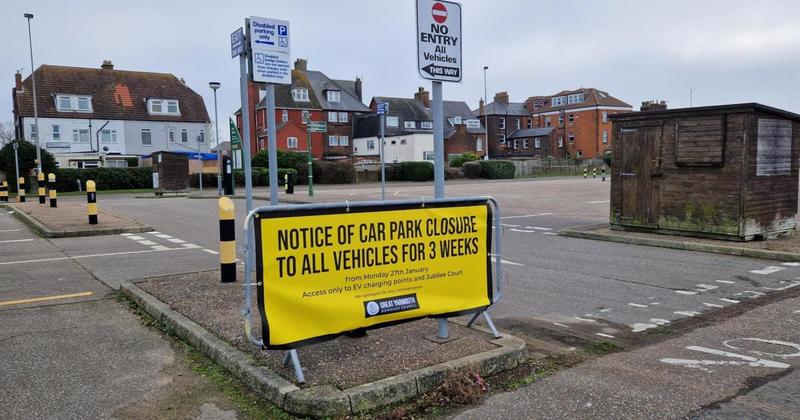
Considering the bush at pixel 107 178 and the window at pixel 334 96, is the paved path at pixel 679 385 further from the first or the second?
the window at pixel 334 96

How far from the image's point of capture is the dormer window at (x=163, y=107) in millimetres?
56719

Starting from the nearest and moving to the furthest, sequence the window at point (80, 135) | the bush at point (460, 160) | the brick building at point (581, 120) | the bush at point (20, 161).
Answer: the bush at point (20, 161)
the window at point (80, 135)
the bush at point (460, 160)
the brick building at point (581, 120)

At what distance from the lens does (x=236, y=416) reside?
3.77 meters

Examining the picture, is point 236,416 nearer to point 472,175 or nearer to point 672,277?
point 672,277

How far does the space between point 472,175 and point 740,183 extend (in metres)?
44.8

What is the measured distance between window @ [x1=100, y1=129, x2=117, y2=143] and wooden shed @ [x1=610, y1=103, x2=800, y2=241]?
172 feet

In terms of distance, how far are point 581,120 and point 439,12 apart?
276ft

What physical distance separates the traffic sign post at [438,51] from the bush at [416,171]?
149 ft

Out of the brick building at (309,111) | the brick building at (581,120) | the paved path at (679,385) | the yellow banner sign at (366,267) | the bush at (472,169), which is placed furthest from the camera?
the brick building at (581,120)

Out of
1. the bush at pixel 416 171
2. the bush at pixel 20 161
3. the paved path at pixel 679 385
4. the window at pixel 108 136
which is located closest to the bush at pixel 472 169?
the bush at pixel 416 171

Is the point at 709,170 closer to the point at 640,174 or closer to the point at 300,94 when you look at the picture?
the point at 640,174

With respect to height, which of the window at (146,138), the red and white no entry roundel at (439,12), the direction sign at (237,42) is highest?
the window at (146,138)

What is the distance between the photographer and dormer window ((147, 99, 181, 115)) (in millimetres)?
56719

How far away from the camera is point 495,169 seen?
55125 mm
